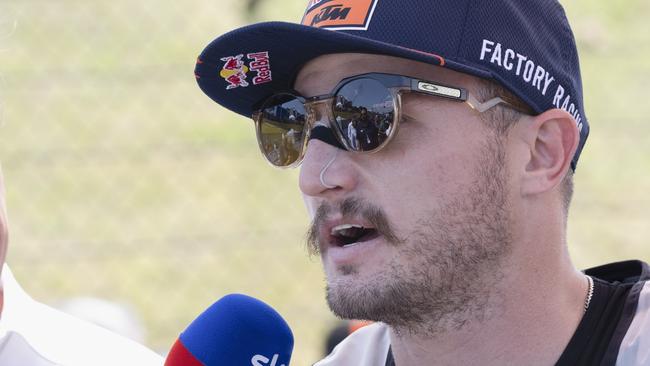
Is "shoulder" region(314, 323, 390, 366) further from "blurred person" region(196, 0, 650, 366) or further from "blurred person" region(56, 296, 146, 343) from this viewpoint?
"blurred person" region(56, 296, 146, 343)

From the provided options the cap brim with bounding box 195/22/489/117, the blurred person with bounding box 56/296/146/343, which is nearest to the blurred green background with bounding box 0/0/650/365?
the blurred person with bounding box 56/296/146/343

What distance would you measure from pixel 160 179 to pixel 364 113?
532cm

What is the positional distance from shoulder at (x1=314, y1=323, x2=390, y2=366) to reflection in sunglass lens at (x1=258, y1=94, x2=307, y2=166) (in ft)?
1.53

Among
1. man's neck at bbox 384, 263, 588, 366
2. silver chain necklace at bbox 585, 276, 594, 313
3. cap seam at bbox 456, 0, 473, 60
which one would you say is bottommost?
man's neck at bbox 384, 263, 588, 366

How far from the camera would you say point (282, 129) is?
89.0 inches

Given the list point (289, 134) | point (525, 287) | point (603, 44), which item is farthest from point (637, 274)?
point (603, 44)

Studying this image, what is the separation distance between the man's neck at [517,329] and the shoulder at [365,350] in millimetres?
256

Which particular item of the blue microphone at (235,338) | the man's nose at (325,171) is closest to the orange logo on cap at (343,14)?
the man's nose at (325,171)

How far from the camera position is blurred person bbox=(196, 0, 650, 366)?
202 centimetres

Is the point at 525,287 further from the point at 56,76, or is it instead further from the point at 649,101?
the point at 649,101

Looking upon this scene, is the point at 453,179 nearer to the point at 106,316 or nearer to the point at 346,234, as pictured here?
the point at 346,234

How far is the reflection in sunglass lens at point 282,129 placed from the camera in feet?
7.23

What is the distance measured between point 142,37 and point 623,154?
144 inches

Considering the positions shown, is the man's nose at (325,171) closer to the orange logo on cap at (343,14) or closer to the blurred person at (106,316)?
the orange logo on cap at (343,14)
